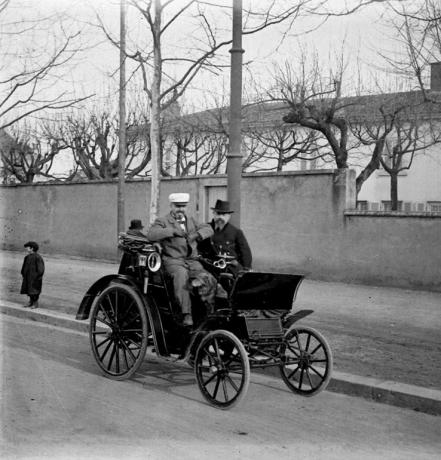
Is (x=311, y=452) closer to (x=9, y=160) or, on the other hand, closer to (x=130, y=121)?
(x=130, y=121)

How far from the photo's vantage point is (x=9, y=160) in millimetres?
32812

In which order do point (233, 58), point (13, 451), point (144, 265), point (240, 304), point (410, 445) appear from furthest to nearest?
point (233, 58) < point (144, 265) < point (240, 304) < point (410, 445) < point (13, 451)

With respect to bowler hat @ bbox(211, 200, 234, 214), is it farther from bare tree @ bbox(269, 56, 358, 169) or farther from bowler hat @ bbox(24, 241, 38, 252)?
bare tree @ bbox(269, 56, 358, 169)

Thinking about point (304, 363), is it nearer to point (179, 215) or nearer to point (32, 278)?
point (179, 215)

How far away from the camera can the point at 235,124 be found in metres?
7.88

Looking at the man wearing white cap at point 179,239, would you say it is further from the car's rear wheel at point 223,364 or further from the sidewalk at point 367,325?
the sidewalk at point 367,325

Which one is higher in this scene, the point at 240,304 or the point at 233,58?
the point at 233,58

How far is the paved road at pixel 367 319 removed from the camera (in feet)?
23.5

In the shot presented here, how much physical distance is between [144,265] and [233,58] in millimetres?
2818

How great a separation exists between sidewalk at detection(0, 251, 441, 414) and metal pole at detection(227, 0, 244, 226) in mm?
2168

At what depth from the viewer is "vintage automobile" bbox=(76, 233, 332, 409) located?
588 cm

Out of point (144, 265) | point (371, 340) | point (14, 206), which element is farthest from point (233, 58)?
point (14, 206)

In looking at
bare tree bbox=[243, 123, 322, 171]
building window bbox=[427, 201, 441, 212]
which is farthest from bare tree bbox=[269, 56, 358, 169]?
building window bbox=[427, 201, 441, 212]

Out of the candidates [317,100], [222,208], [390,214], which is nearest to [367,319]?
[222,208]
